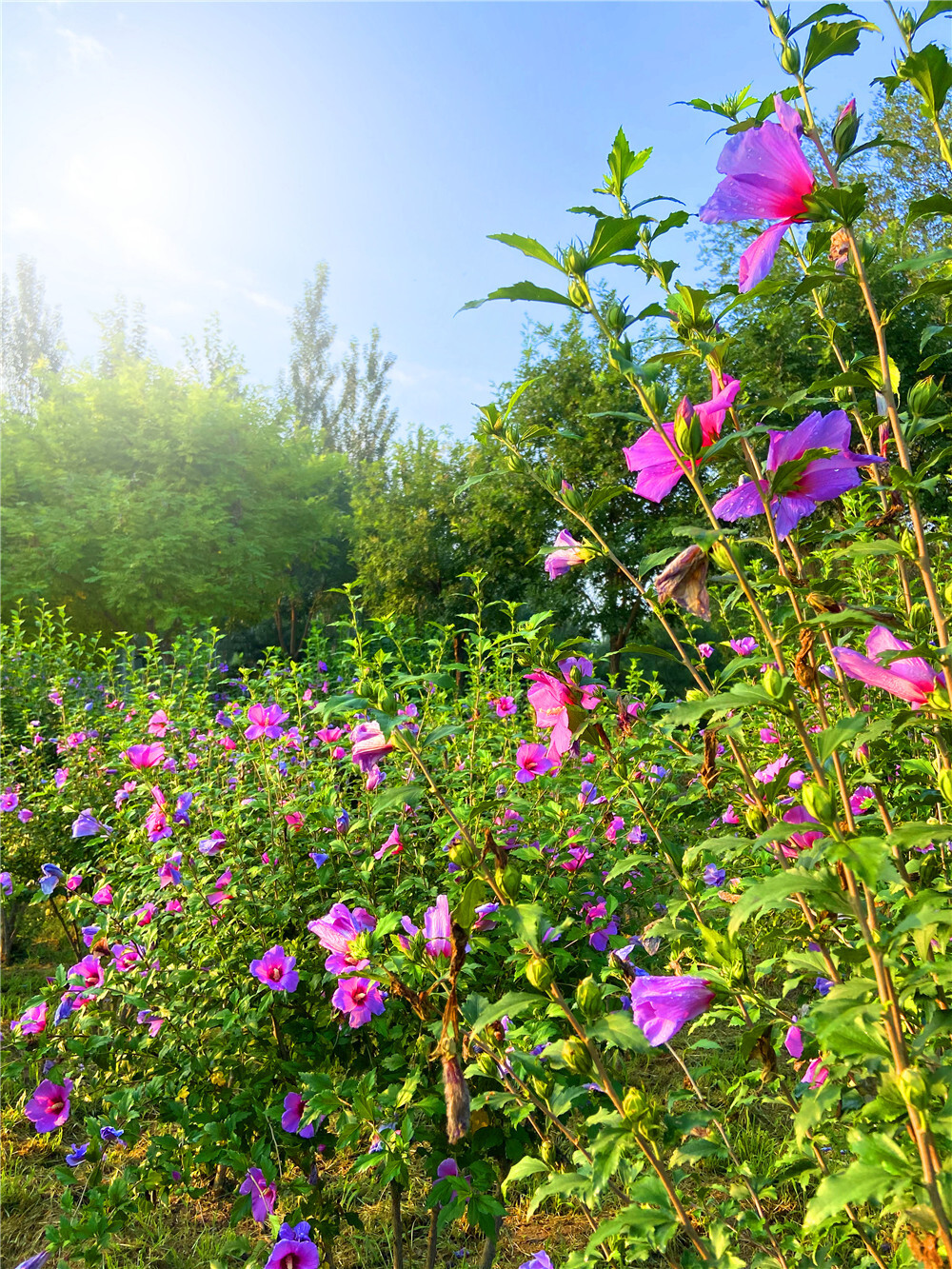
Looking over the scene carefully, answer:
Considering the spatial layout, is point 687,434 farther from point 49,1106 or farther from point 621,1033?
point 49,1106

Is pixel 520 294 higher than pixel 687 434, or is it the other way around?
pixel 520 294

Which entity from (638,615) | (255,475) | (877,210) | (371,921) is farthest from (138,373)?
(371,921)

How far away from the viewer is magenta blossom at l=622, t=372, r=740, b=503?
81 cm

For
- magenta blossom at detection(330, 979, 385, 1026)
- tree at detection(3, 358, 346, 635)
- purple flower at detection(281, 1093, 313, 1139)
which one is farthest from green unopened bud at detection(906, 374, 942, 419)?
tree at detection(3, 358, 346, 635)

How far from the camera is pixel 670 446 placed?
0.80 metres

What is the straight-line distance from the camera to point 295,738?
258 centimetres

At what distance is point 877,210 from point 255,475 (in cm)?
1314

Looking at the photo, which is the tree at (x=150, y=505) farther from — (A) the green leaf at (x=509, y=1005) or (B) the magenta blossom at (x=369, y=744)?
(A) the green leaf at (x=509, y=1005)

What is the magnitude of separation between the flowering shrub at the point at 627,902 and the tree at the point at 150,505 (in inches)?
493

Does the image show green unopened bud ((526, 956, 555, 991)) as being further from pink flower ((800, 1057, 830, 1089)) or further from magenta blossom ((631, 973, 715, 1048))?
pink flower ((800, 1057, 830, 1089))

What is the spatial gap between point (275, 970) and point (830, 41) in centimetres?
181

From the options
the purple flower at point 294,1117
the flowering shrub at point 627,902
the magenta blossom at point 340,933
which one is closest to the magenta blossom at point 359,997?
the flowering shrub at point 627,902

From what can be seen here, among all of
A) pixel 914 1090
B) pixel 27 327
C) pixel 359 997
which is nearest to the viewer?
pixel 914 1090

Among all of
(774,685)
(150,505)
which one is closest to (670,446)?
(774,685)
